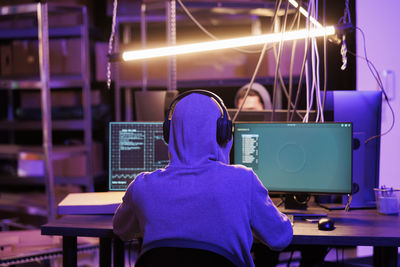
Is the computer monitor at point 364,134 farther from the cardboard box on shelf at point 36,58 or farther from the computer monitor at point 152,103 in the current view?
the cardboard box on shelf at point 36,58

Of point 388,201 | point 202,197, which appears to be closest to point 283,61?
point 388,201

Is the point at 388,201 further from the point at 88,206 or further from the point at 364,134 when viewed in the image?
the point at 88,206

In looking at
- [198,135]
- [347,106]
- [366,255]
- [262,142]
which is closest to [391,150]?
[366,255]

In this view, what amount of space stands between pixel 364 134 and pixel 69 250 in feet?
→ 4.68

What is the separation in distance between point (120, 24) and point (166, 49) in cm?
240

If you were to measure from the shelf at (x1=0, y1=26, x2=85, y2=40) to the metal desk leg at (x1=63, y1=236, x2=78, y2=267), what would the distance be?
2511 mm

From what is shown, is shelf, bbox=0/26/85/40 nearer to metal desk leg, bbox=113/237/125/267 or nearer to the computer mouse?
metal desk leg, bbox=113/237/125/267

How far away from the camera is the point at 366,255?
3344 millimetres

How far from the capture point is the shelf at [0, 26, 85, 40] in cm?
391

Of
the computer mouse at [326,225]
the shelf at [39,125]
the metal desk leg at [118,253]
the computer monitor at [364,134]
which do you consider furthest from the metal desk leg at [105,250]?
the shelf at [39,125]

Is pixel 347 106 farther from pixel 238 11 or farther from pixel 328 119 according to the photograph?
pixel 238 11

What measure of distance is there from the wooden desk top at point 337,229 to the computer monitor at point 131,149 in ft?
0.83

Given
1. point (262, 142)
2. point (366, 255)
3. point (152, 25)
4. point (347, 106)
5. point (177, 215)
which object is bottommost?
point (366, 255)

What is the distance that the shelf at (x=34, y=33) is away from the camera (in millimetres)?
3912
